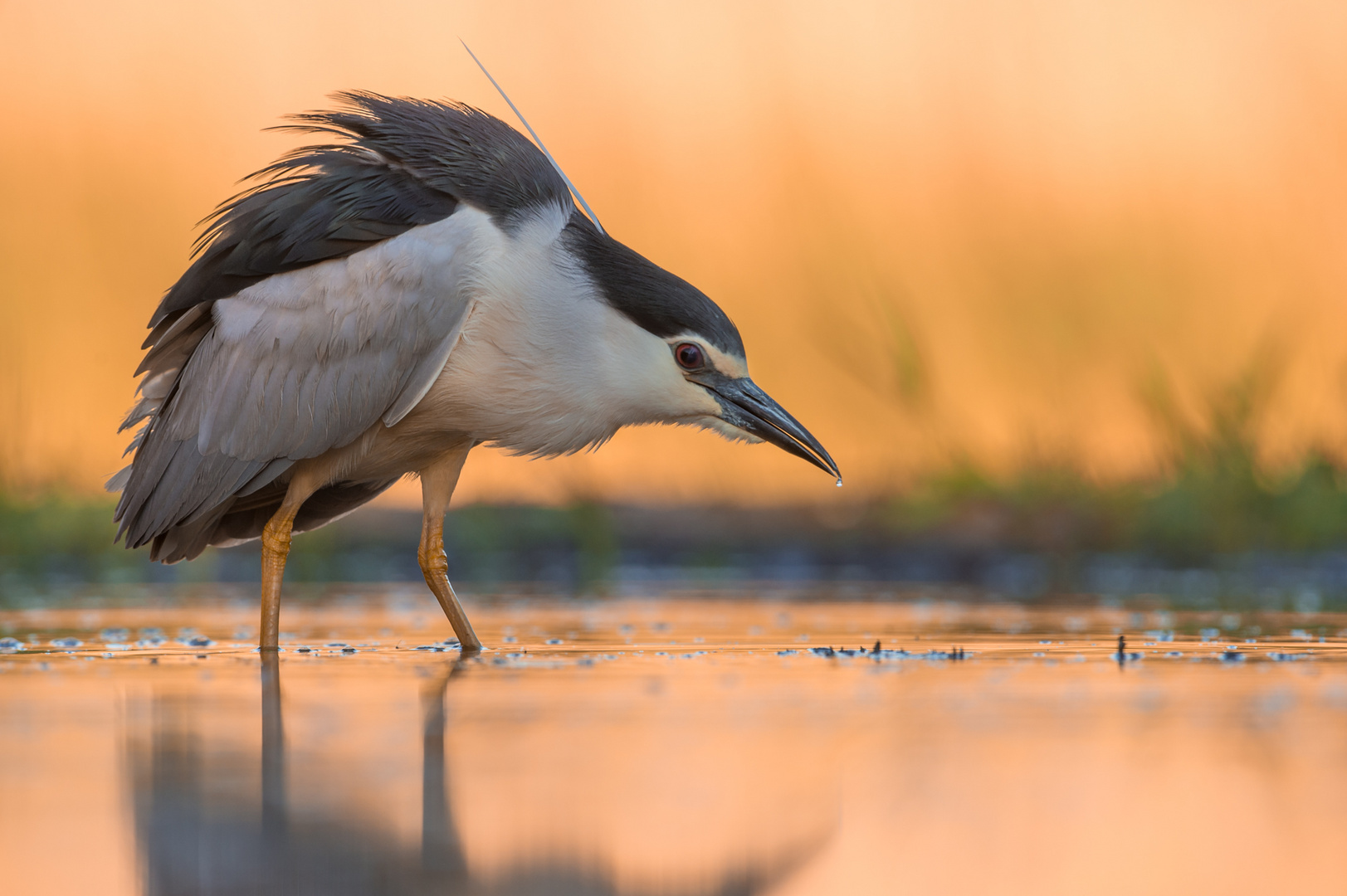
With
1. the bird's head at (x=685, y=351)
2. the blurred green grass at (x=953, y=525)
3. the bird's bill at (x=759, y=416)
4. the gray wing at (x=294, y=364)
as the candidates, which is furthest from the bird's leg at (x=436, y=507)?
the blurred green grass at (x=953, y=525)

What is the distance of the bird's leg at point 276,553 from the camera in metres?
4.95

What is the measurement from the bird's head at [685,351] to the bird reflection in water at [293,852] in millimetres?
2565

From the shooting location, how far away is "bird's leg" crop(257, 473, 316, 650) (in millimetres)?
4949

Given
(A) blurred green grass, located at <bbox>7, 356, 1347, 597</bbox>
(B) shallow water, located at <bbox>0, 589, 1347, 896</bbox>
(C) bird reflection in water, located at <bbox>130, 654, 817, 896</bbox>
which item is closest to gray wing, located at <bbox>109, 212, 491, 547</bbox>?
(B) shallow water, located at <bbox>0, 589, 1347, 896</bbox>

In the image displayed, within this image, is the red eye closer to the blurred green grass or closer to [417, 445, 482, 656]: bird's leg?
[417, 445, 482, 656]: bird's leg

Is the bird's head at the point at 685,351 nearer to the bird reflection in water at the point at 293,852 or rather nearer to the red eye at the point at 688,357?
the red eye at the point at 688,357

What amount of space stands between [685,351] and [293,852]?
10.5 feet

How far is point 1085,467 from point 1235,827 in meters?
7.35

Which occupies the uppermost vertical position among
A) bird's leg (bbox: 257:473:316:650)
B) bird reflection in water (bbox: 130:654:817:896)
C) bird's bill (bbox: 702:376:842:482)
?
bird's bill (bbox: 702:376:842:482)

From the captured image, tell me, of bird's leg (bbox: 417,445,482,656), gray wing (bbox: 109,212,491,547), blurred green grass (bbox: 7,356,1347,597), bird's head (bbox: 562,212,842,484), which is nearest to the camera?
gray wing (bbox: 109,212,491,547)

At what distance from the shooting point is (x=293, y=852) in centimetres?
206

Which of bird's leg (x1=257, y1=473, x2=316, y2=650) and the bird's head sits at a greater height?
the bird's head

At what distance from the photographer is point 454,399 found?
5.05 meters

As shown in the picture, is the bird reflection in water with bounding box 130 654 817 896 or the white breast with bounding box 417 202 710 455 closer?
the bird reflection in water with bounding box 130 654 817 896
